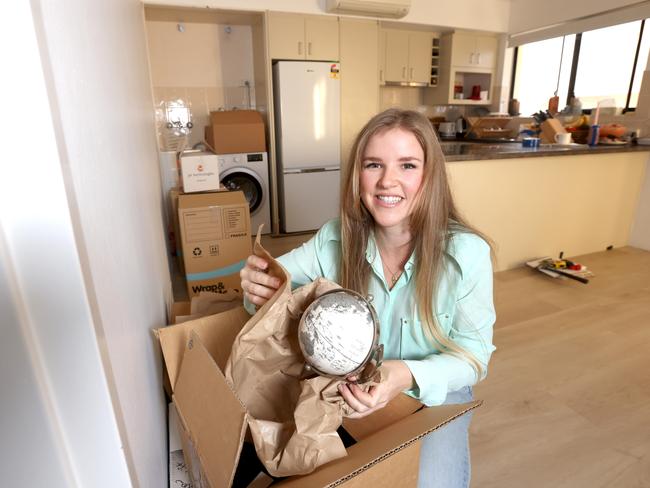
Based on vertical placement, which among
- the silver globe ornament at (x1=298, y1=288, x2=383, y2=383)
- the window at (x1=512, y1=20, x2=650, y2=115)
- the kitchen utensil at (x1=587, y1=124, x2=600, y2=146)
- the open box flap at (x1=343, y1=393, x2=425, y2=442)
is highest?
the window at (x1=512, y1=20, x2=650, y2=115)

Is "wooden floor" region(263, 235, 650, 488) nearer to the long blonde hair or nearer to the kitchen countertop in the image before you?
the long blonde hair

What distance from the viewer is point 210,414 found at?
0.64 metres

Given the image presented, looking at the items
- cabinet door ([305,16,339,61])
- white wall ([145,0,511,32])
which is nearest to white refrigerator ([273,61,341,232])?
cabinet door ([305,16,339,61])

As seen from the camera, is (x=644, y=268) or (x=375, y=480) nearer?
(x=375, y=480)

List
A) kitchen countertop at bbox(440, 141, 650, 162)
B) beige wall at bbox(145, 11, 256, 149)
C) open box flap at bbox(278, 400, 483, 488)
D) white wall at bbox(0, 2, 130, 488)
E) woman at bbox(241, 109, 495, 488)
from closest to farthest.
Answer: white wall at bbox(0, 2, 130, 488) → open box flap at bbox(278, 400, 483, 488) → woman at bbox(241, 109, 495, 488) → kitchen countertop at bbox(440, 141, 650, 162) → beige wall at bbox(145, 11, 256, 149)

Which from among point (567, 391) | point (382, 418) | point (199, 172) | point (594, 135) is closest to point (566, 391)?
point (567, 391)

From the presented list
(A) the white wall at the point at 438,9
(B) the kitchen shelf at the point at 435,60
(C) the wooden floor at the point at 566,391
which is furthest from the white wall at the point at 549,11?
(C) the wooden floor at the point at 566,391

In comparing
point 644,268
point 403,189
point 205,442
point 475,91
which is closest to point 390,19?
point 475,91

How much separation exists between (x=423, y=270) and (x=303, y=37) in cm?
375

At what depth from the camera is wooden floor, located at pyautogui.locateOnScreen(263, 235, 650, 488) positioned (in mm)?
1406

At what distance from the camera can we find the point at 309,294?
2.56ft

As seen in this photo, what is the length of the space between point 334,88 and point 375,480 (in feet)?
13.6

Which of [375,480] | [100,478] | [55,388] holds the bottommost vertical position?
[375,480]

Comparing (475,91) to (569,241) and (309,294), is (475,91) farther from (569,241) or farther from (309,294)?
(309,294)
